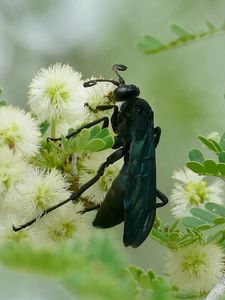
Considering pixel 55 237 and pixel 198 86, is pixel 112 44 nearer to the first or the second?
pixel 198 86

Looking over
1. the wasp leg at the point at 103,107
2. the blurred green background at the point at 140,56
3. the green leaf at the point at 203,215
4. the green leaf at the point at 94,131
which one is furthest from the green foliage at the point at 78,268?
the blurred green background at the point at 140,56

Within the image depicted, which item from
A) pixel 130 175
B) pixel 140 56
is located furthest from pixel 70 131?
pixel 140 56

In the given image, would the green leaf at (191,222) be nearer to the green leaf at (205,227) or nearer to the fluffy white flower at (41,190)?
the green leaf at (205,227)

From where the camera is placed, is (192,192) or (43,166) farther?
(192,192)

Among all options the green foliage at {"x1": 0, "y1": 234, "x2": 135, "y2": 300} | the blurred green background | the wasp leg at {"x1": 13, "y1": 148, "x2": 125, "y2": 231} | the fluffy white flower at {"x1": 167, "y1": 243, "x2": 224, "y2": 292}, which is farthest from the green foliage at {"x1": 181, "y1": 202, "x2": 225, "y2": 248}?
the blurred green background

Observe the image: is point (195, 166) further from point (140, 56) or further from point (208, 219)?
point (140, 56)

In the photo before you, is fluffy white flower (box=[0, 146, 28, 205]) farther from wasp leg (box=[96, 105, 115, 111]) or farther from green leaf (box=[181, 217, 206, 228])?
green leaf (box=[181, 217, 206, 228])

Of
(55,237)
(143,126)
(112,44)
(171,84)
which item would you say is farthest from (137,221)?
(112,44)

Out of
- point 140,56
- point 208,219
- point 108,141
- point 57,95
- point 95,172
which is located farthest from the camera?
point 140,56
